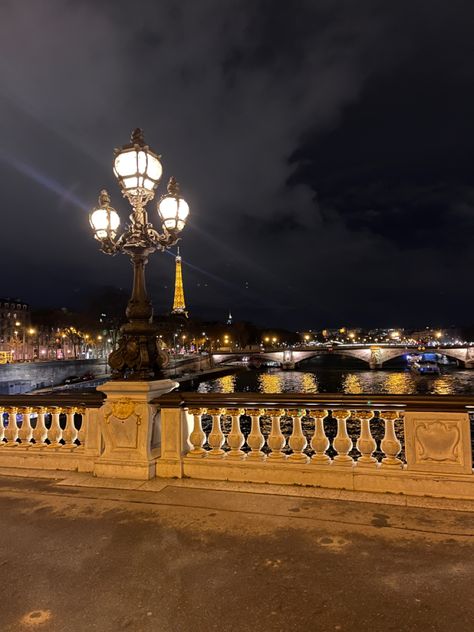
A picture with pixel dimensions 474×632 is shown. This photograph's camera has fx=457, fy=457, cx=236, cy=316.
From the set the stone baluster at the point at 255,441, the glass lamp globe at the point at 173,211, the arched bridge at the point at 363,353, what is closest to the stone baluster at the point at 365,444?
the stone baluster at the point at 255,441

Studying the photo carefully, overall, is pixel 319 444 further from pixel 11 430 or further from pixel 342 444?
pixel 11 430

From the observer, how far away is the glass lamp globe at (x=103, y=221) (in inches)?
306

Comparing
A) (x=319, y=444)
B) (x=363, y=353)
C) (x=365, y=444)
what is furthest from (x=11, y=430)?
(x=363, y=353)

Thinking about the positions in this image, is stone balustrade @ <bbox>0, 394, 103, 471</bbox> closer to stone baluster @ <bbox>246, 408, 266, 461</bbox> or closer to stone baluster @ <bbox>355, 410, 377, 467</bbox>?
stone baluster @ <bbox>246, 408, 266, 461</bbox>

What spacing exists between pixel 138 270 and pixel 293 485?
404 centimetres

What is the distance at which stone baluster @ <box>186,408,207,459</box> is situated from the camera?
648cm

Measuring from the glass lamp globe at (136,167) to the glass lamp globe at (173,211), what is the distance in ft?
1.08

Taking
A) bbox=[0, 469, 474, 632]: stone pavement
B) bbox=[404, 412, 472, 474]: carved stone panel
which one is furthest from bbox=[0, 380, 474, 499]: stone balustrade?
bbox=[0, 469, 474, 632]: stone pavement

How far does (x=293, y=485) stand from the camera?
5883 millimetres

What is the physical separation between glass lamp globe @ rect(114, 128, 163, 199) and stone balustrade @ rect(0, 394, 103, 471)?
131 inches

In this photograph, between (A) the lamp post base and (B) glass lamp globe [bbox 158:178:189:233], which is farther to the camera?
(B) glass lamp globe [bbox 158:178:189:233]

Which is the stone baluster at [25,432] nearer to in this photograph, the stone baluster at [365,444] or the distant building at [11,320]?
the stone baluster at [365,444]

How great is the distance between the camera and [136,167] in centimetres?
720

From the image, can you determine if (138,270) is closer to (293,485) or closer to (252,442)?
(252,442)
